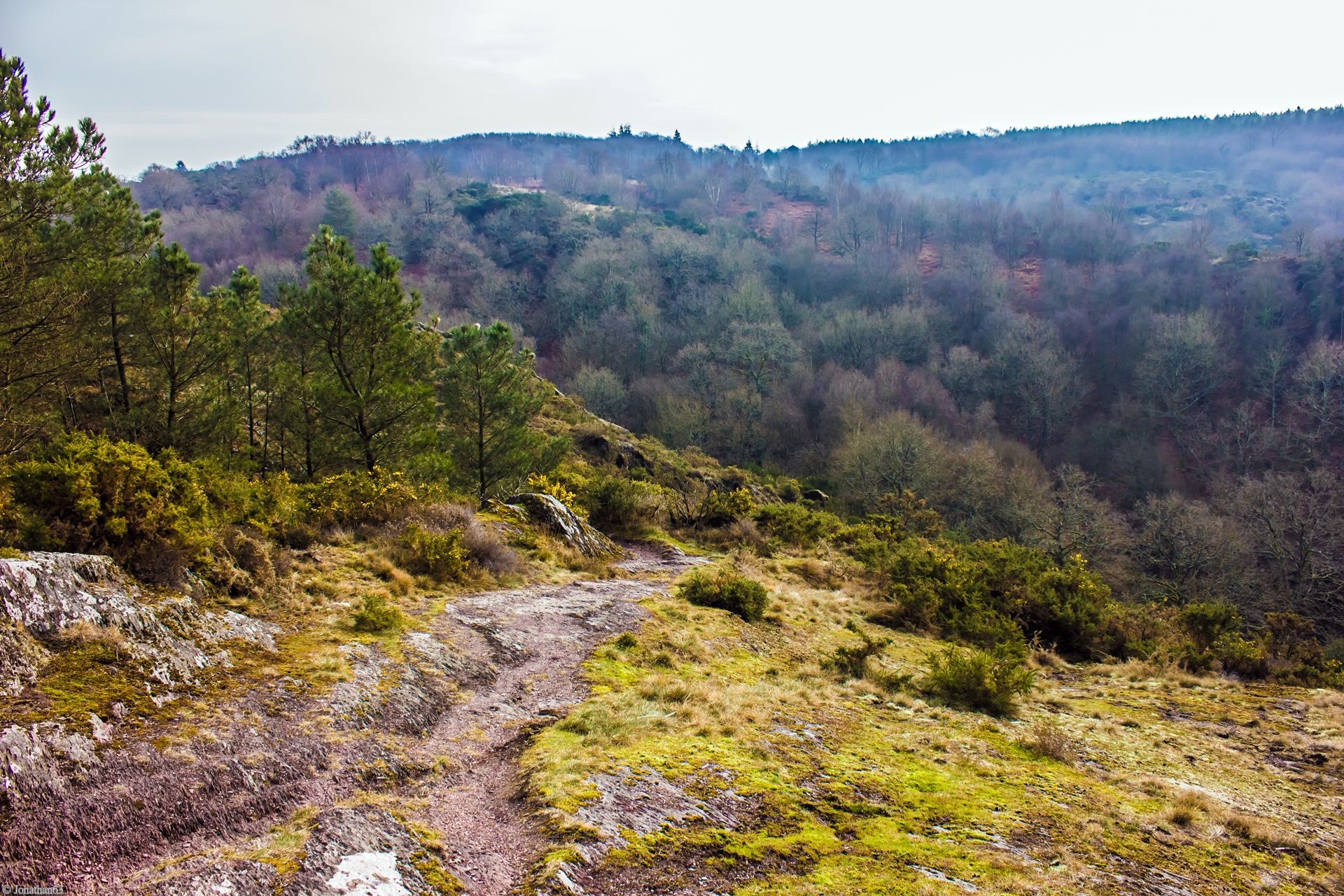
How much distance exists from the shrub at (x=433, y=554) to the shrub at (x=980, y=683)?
6819 millimetres

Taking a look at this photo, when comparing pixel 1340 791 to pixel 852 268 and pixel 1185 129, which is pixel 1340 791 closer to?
A: pixel 852 268

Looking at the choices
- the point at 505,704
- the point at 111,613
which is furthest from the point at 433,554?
the point at 111,613

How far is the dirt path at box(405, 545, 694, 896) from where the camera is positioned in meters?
3.81

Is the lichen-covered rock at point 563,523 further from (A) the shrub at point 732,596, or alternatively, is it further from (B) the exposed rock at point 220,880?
(B) the exposed rock at point 220,880

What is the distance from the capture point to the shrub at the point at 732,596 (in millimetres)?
11328

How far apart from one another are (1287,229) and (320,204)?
476ft

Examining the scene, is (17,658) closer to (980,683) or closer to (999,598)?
(980,683)

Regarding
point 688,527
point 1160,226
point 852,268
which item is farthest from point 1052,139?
point 688,527

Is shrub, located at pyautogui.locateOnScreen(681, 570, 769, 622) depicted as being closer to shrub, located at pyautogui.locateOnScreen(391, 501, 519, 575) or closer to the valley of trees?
shrub, located at pyautogui.locateOnScreen(391, 501, 519, 575)

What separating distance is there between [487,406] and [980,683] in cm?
1373

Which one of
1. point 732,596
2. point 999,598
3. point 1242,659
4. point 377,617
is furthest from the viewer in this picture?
point 999,598

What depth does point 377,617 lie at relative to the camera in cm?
698

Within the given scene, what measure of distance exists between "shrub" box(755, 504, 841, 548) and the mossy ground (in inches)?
386

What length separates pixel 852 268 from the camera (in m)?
93.4
